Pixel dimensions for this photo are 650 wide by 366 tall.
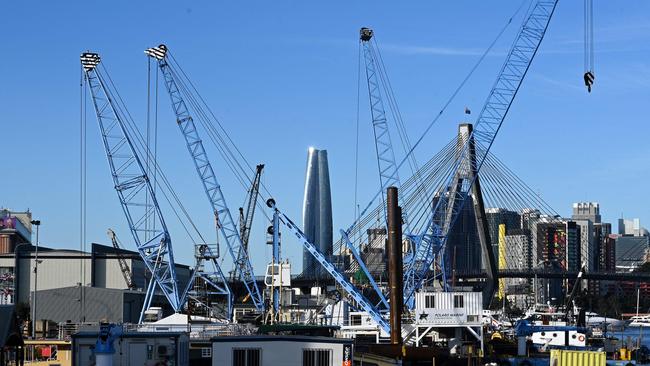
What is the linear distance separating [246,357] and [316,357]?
277 cm

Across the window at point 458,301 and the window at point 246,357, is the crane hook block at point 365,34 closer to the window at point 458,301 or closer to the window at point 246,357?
the window at point 458,301

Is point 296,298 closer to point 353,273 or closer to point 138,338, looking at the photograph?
point 353,273

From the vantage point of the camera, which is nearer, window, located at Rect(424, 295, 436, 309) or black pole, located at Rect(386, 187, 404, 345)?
black pole, located at Rect(386, 187, 404, 345)

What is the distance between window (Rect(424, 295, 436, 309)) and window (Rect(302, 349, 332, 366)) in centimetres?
3176

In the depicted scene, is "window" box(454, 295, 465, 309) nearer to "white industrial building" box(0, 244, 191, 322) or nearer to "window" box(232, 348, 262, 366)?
"window" box(232, 348, 262, 366)

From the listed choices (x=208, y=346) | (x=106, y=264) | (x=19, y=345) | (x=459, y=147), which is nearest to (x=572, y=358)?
(x=208, y=346)

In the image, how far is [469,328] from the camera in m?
77.6

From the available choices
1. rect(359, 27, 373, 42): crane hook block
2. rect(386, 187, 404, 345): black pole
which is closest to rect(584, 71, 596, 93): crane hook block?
rect(386, 187, 404, 345): black pole

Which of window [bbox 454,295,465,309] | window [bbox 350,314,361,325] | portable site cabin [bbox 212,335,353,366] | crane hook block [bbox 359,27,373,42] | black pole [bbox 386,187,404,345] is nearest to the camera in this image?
portable site cabin [bbox 212,335,353,366]

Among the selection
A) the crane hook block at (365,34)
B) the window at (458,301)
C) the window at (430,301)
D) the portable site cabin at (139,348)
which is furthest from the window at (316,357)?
the crane hook block at (365,34)

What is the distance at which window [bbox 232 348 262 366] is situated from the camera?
4734 cm

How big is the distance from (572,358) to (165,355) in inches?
747

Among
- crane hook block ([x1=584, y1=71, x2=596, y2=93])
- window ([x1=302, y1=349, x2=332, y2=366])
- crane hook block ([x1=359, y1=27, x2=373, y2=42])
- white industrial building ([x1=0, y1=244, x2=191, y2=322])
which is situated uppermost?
crane hook block ([x1=359, y1=27, x2=373, y2=42])

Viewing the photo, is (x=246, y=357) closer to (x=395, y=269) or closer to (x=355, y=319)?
(x=395, y=269)
